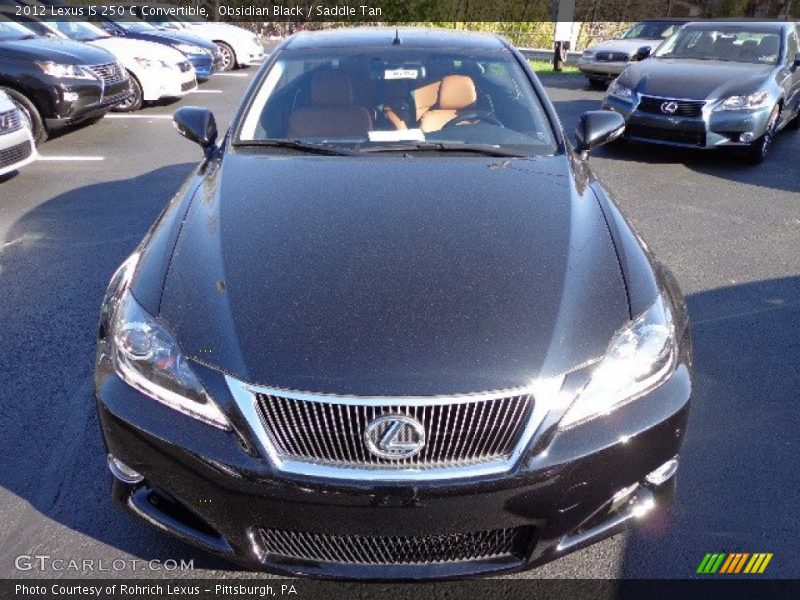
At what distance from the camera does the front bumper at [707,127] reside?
7328 mm

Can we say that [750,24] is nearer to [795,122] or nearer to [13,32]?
[795,122]

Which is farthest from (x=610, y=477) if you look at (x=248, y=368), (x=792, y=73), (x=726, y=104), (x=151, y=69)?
(x=151, y=69)

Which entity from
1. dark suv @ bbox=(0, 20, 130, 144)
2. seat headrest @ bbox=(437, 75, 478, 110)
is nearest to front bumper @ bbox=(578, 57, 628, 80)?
dark suv @ bbox=(0, 20, 130, 144)

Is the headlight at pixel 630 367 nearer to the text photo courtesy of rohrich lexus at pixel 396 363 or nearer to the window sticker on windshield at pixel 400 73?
the text photo courtesy of rohrich lexus at pixel 396 363

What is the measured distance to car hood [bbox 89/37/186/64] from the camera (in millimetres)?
10391

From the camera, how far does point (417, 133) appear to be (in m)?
3.40

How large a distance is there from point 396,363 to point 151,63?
991 centimetres

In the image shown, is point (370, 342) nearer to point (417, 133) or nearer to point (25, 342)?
point (417, 133)

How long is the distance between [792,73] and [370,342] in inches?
330

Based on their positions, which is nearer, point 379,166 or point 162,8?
point 379,166

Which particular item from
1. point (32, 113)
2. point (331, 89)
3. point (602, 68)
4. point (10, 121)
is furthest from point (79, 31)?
point (331, 89)

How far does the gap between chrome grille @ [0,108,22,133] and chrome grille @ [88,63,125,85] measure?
2.24 meters

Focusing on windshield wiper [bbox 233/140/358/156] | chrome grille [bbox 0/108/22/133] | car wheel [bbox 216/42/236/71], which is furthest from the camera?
car wheel [bbox 216/42/236/71]

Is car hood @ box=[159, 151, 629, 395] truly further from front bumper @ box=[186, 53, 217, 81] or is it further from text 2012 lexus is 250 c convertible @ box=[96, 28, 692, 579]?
front bumper @ box=[186, 53, 217, 81]
